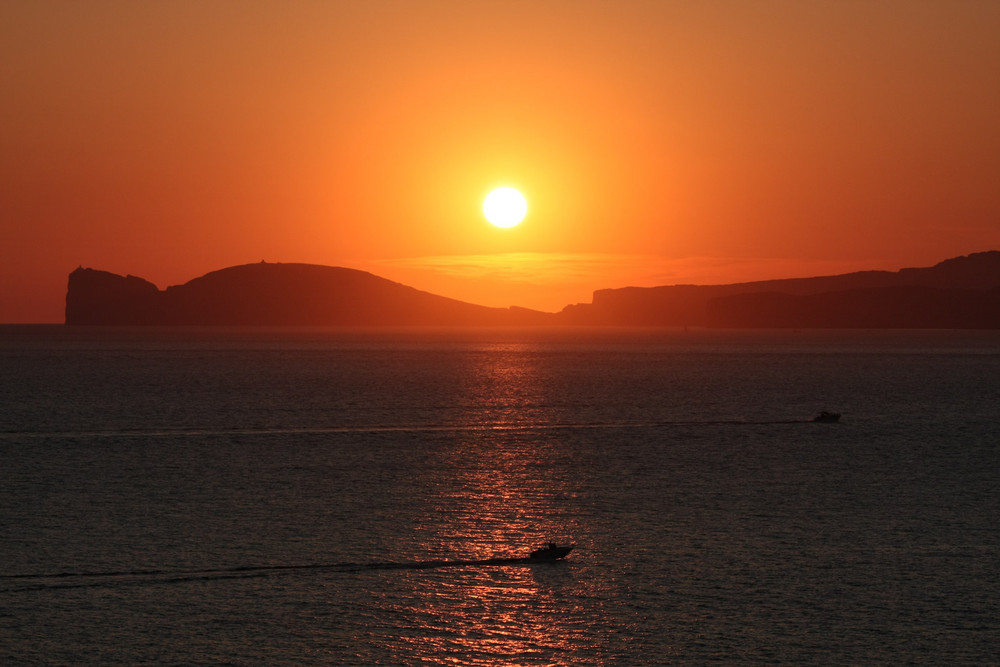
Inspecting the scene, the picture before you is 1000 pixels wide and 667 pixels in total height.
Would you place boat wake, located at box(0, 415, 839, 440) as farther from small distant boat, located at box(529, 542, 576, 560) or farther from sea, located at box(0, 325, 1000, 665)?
small distant boat, located at box(529, 542, 576, 560)

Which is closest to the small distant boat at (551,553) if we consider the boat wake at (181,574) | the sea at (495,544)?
the boat wake at (181,574)

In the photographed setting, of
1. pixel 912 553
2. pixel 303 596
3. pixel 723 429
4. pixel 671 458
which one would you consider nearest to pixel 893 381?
pixel 723 429

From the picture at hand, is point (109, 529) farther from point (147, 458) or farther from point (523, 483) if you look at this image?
point (147, 458)

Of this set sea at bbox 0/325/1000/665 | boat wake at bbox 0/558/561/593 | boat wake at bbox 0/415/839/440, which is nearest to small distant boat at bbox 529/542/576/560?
boat wake at bbox 0/558/561/593

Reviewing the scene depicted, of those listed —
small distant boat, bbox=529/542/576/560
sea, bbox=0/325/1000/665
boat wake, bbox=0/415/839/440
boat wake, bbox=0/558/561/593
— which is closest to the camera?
→ sea, bbox=0/325/1000/665

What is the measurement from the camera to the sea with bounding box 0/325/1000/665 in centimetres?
1400

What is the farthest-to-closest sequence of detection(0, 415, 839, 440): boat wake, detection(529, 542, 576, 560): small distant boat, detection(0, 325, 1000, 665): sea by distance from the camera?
detection(0, 415, 839, 440): boat wake < detection(529, 542, 576, 560): small distant boat < detection(0, 325, 1000, 665): sea

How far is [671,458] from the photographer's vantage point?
3600 centimetres

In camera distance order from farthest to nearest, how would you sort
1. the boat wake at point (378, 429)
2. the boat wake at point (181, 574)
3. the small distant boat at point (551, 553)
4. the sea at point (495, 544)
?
the boat wake at point (378, 429) < the small distant boat at point (551, 553) < the boat wake at point (181, 574) < the sea at point (495, 544)

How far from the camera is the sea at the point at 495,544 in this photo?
14.0m

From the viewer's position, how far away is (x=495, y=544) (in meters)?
20.1

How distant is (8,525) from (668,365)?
386 ft

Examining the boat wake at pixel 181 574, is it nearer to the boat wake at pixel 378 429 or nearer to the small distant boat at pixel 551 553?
the small distant boat at pixel 551 553

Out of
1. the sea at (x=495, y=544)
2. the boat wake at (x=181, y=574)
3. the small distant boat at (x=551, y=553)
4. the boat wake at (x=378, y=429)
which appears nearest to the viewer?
the sea at (x=495, y=544)
